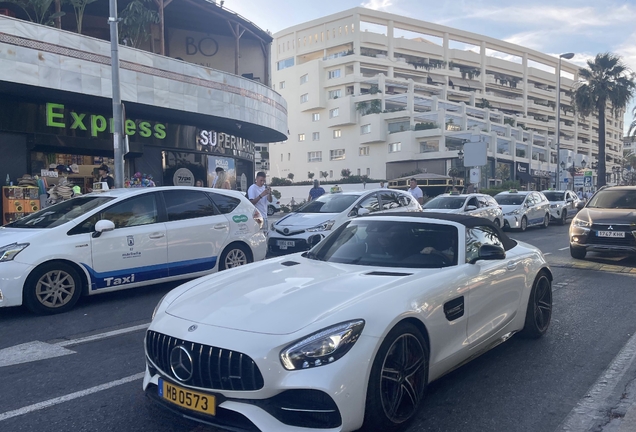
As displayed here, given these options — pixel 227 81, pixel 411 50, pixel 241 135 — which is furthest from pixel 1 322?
pixel 411 50

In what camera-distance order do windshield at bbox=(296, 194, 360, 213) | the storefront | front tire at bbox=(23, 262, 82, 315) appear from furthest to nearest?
1. the storefront
2. windshield at bbox=(296, 194, 360, 213)
3. front tire at bbox=(23, 262, 82, 315)

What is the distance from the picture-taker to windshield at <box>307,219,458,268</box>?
14.5 ft

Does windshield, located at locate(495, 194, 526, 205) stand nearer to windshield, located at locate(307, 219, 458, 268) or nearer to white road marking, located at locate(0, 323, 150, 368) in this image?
windshield, located at locate(307, 219, 458, 268)

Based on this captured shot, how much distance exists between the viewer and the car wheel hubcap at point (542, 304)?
545 cm

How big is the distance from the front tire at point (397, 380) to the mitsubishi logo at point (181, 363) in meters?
1.04

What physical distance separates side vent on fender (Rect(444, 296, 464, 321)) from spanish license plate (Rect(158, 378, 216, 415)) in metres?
1.76

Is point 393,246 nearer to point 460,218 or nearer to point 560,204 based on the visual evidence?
point 460,218

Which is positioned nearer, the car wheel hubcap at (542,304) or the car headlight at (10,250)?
the car wheel hubcap at (542,304)

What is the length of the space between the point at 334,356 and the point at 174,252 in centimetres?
539

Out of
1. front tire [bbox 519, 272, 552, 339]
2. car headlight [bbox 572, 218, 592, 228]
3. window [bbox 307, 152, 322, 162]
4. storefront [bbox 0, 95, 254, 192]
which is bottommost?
front tire [bbox 519, 272, 552, 339]

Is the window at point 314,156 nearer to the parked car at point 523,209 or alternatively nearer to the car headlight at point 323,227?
the parked car at point 523,209

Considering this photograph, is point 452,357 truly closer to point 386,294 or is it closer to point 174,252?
point 386,294

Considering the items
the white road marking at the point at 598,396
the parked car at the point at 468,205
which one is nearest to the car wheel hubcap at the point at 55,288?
the white road marking at the point at 598,396

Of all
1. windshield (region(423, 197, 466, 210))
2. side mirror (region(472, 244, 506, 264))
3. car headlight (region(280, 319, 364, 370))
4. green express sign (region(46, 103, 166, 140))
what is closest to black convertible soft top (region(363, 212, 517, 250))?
side mirror (region(472, 244, 506, 264))
